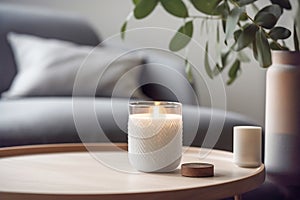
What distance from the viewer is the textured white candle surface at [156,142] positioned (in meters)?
0.97

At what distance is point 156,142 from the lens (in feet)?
3.17

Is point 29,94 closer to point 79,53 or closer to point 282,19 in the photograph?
point 79,53

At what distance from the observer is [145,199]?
77 centimetres

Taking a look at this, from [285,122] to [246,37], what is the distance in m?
0.18

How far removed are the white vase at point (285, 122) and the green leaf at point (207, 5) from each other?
0.17 meters

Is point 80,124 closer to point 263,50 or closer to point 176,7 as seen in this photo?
point 176,7

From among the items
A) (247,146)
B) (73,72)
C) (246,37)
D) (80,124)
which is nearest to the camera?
(247,146)

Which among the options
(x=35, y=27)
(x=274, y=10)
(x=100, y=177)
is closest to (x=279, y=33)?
(x=274, y=10)

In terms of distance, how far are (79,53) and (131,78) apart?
0.26 m

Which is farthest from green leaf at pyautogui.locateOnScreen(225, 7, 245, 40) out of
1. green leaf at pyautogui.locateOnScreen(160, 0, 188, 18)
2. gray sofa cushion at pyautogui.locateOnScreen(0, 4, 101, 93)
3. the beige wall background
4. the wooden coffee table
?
gray sofa cushion at pyautogui.locateOnScreen(0, 4, 101, 93)

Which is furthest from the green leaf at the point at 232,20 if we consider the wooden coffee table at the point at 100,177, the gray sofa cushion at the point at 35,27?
the gray sofa cushion at the point at 35,27

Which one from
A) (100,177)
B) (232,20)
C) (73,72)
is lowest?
(100,177)

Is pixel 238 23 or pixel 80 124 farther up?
pixel 238 23

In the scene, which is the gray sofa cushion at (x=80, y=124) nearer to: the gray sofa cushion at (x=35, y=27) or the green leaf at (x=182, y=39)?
the green leaf at (x=182, y=39)
